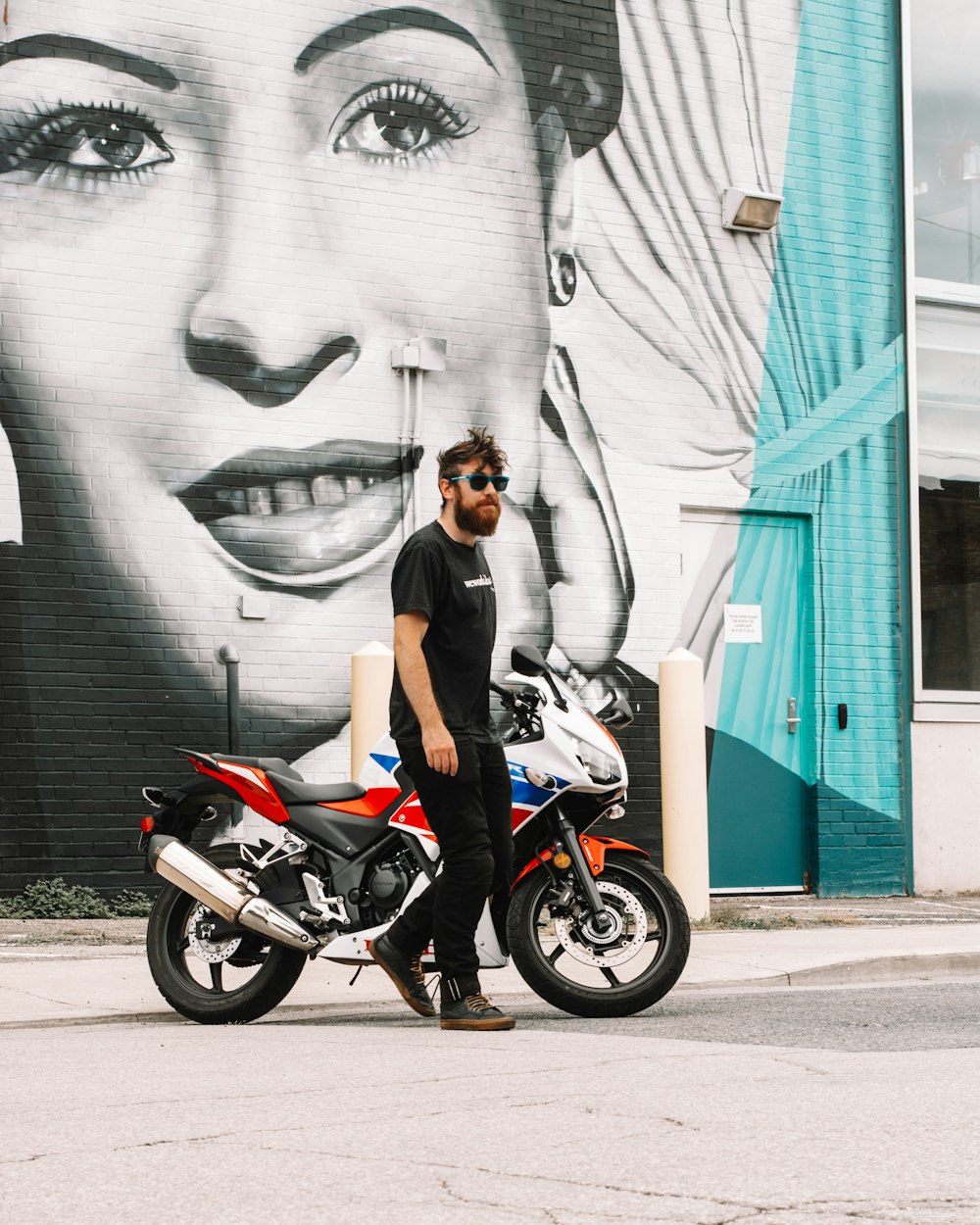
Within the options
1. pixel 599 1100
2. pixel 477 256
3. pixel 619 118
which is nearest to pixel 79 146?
pixel 477 256

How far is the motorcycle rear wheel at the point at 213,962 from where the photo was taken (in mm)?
6191

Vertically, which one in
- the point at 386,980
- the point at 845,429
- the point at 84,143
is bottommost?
the point at 386,980

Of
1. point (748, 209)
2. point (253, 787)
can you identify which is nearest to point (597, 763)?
point (253, 787)

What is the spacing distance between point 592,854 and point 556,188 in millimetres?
6975

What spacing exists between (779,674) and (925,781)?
1.54 metres

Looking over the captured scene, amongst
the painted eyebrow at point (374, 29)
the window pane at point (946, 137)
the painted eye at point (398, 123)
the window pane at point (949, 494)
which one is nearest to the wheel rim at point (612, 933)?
the painted eye at point (398, 123)

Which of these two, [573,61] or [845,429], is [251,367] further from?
[845,429]

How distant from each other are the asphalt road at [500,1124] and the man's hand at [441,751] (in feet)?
3.06

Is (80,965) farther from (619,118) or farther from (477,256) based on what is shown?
(619,118)

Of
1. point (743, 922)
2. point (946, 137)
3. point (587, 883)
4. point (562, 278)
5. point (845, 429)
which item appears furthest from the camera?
point (946, 137)

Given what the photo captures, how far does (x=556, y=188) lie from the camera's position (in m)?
11.9

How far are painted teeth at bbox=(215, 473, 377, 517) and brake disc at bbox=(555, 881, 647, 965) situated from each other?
17.0ft

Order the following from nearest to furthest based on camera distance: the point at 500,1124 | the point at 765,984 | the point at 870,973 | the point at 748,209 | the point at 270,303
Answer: the point at 500,1124 → the point at 765,984 → the point at 870,973 → the point at 270,303 → the point at 748,209

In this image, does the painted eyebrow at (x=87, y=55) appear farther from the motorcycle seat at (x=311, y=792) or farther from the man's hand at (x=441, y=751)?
the man's hand at (x=441, y=751)
